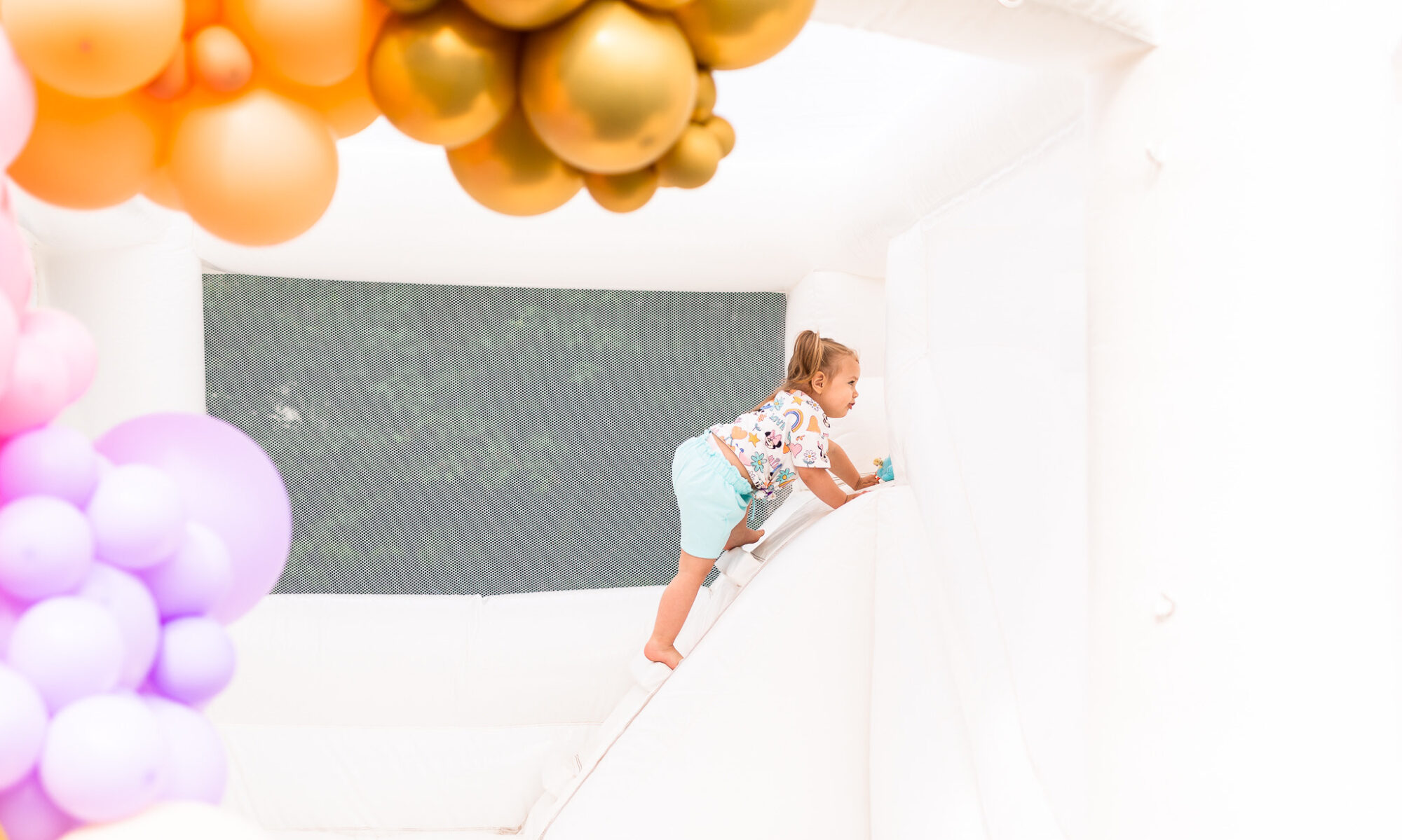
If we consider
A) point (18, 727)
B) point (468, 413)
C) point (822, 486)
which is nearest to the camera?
point (18, 727)

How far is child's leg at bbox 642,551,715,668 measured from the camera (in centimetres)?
195

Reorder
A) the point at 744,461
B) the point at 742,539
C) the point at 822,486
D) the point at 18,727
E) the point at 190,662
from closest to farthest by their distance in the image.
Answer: the point at 18,727
the point at 190,662
the point at 822,486
the point at 744,461
the point at 742,539

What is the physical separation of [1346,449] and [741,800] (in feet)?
3.87

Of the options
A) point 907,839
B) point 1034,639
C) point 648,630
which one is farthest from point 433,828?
point 1034,639
